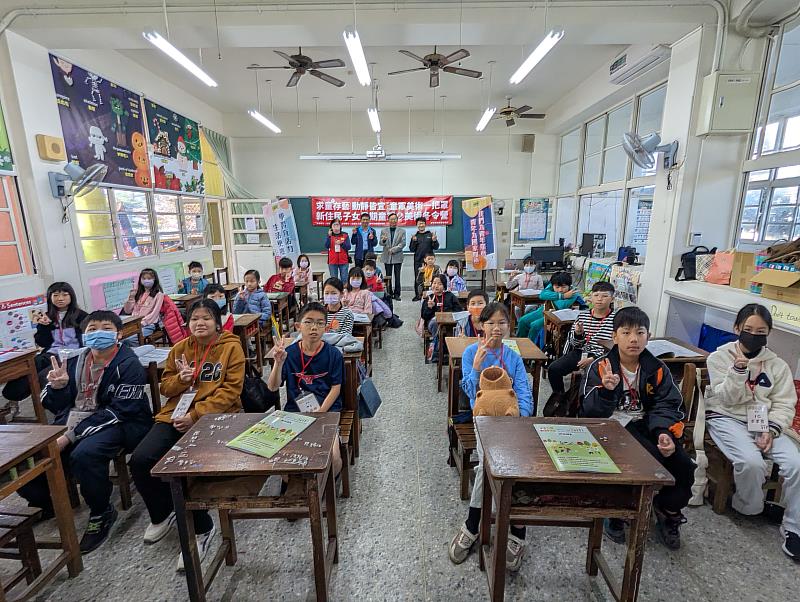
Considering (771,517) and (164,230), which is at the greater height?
(164,230)

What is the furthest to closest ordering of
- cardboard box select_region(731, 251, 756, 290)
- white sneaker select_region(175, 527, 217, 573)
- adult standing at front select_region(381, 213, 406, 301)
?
adult standing at front select_region(381, 213, 406, 301) → cardboard box select_region(731, 251, 756, 290) → white sneaker select_region(175, 527, 217, 573)

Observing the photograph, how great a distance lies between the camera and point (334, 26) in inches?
151

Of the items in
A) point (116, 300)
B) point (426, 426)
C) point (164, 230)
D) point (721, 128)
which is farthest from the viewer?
point (164, 230)

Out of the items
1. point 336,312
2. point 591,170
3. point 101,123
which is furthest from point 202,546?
point 591,170

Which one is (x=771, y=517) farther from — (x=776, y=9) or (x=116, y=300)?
(x=116, y=300)

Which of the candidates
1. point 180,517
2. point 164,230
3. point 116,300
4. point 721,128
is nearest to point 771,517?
point 180,517

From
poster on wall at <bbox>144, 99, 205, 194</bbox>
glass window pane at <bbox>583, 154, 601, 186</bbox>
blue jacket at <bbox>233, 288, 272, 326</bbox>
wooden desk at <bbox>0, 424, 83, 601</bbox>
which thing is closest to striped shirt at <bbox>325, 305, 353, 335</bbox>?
blue jacket at <bbox>233, 288, 272, 326</bbox>

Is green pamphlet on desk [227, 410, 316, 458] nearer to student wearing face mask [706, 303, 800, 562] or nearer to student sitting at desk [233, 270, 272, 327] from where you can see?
student wearing face mask [706, 303, 800, 562]

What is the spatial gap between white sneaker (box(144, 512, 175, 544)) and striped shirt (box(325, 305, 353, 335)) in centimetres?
165

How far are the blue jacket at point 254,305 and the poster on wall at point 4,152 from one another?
8.45 feet

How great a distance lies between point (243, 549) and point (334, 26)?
463 cm

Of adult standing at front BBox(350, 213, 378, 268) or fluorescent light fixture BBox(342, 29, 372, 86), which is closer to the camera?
fluorescent light fixture BBox(342, 29, 372, 86)

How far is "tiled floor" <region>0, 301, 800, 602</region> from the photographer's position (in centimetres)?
164

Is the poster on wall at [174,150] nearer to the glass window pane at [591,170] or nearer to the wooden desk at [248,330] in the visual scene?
the wooden desk at [248,330]
